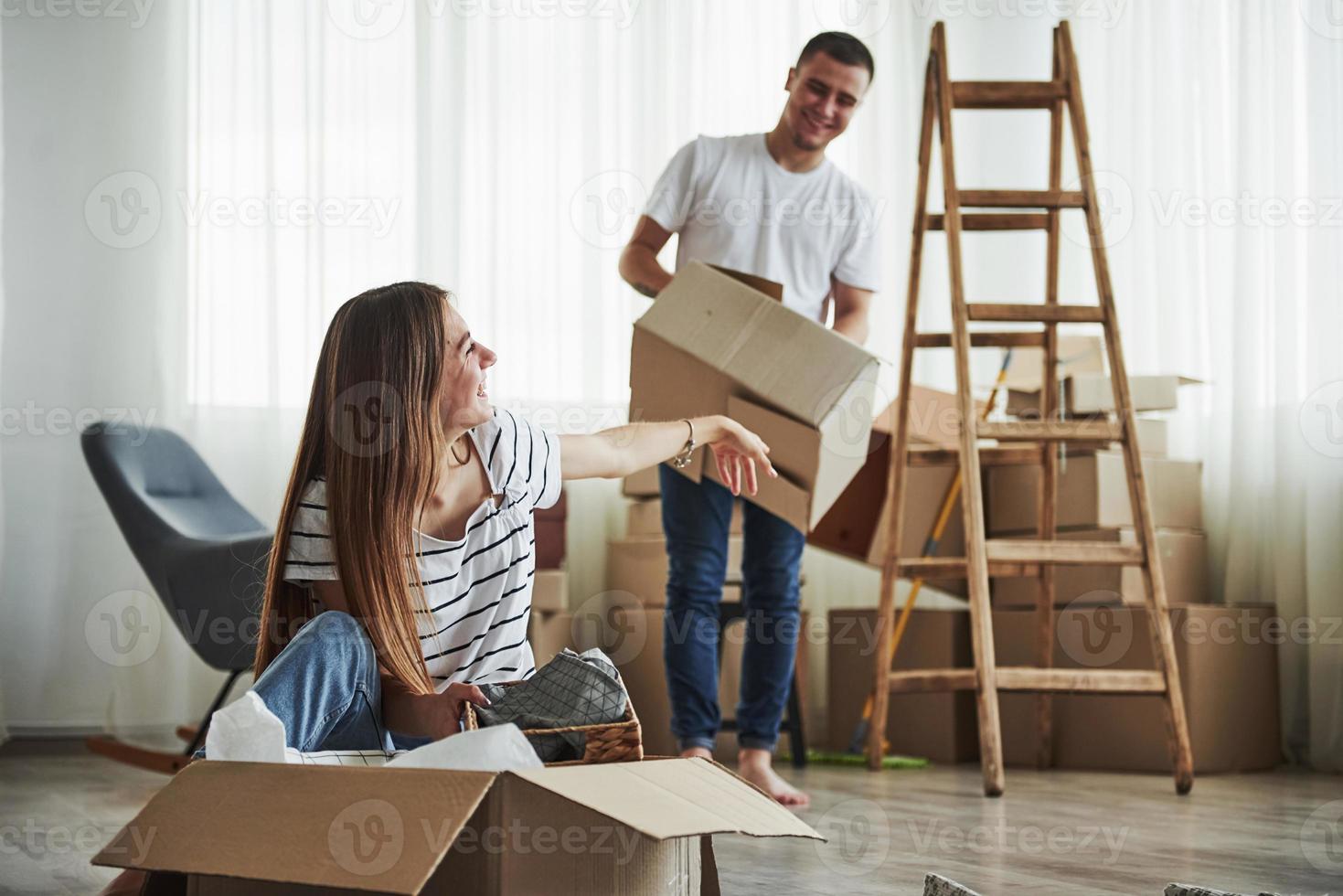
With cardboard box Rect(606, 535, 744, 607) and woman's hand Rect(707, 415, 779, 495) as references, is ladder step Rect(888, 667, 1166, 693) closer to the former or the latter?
cardboard box Rect(606, 535, 744, 607)

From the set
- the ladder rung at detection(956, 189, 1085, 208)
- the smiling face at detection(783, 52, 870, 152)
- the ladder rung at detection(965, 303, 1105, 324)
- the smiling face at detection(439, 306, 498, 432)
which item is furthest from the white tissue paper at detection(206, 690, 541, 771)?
the ladder rung at detection(956, 189, 1085, 208)

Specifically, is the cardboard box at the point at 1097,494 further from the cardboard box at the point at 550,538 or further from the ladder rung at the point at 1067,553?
the cardboard box at the point at 550,538

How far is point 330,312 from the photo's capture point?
11.1 ft

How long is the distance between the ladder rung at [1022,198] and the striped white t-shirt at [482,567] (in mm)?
1336

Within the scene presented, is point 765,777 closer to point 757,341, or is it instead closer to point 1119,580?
point 757,341

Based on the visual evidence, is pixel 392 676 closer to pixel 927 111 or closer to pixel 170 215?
pixel 927 111

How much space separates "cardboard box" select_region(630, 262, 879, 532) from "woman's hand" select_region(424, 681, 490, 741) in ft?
2.68

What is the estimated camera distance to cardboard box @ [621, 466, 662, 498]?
9.85 feet

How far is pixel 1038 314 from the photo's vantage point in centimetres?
241

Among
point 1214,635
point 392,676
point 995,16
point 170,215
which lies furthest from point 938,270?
point 392,676

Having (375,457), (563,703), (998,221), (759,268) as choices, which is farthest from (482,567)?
(998,221)

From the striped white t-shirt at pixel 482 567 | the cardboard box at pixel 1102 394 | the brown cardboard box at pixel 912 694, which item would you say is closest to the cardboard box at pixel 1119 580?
the brown cardboard box at pixel 912 694

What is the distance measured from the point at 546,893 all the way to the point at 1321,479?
8.09 feet

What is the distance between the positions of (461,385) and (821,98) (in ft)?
3.28
